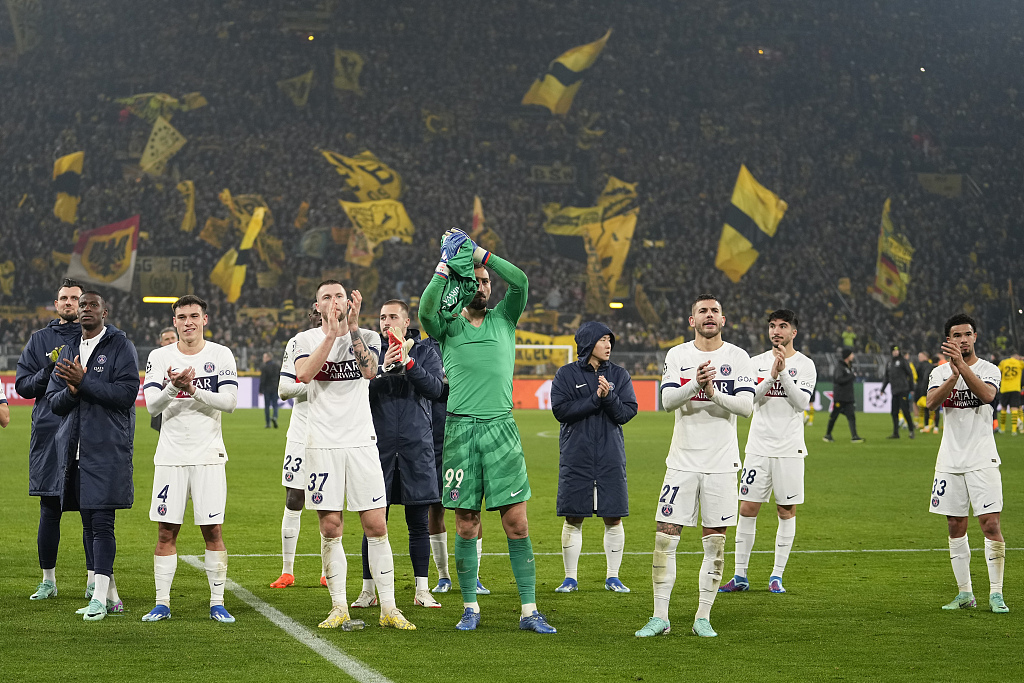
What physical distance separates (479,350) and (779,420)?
333 cm

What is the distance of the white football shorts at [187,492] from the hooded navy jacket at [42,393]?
1054mm

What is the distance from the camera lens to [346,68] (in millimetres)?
60688

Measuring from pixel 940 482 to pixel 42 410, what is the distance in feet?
22.1

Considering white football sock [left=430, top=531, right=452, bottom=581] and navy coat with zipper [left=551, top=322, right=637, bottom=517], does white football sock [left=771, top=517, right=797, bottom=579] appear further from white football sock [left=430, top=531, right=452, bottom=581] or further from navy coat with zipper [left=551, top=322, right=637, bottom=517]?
white football sock [left=430, top=531, right=452, bottom=581]

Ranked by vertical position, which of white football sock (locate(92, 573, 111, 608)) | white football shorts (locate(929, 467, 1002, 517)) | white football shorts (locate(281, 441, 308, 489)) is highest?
white football shorts (locate(281, 441, 308, 489))

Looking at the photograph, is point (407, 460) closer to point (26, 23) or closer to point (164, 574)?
point (164, 574)

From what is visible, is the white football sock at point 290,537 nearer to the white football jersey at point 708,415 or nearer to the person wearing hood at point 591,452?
the person wearing hood at point 591,452

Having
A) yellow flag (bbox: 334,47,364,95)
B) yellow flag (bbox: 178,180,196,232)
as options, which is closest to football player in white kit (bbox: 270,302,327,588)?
yellow flag (bbox: 178,180,196,232)

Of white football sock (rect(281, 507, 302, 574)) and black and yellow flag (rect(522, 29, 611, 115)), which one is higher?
black and yellow flag (rect(522, 29, 611, 115))

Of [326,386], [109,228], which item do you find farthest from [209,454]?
[109,228]

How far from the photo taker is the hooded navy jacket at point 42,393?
316 inches

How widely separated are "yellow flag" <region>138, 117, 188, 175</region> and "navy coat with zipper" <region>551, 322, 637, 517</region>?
51.4m

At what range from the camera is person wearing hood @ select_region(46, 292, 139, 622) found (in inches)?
298

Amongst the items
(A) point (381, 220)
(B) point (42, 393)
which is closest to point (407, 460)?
(B) point (42, 393)
